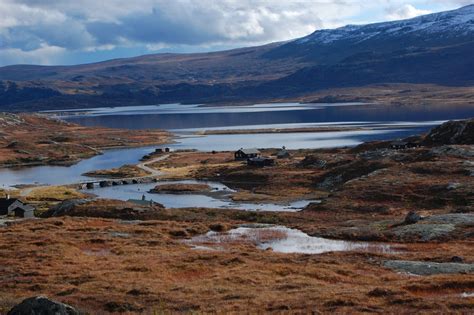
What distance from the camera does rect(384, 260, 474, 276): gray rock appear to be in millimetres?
44531

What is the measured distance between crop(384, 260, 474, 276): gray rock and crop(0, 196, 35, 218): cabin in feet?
197

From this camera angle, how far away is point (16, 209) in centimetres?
9125

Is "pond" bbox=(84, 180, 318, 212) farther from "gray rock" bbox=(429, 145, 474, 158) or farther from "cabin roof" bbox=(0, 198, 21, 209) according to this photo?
"gray rock" bbox=(429, 145, 474, 158)

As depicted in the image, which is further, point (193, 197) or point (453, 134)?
point (453, 134)

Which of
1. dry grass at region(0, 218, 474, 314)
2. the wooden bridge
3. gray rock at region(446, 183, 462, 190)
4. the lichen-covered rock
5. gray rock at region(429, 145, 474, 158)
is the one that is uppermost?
the lichen-covered rock

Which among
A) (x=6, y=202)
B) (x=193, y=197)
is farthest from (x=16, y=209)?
(x=193, y=197)

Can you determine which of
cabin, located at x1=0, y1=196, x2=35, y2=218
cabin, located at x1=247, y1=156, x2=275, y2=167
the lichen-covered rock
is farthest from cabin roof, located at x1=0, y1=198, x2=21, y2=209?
the lichen-covered rock

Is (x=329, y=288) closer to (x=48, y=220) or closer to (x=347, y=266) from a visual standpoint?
(x=347, y=266)

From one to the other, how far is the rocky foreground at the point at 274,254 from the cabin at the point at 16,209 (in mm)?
2706

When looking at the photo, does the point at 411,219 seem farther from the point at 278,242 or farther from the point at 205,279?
the point at 205,279

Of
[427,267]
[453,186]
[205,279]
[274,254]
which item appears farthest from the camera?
[453,186]

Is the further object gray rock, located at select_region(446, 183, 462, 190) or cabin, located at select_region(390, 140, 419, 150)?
cabin, located at select_region(390, 140, 419, 150)

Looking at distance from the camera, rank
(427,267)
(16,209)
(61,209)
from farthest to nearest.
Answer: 1. (61,209)
2. (16,209)
3. (427,267)

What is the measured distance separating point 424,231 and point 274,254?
18.8 metres
